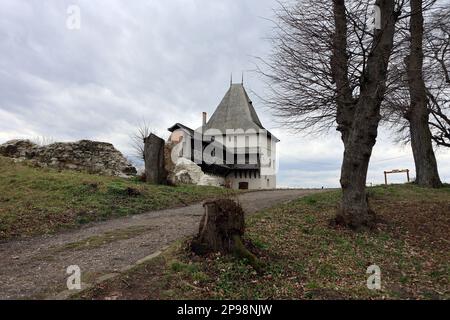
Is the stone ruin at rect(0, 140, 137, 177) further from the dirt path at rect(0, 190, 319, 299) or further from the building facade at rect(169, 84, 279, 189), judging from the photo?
the building facade at rect(169, 84, 279, 189)

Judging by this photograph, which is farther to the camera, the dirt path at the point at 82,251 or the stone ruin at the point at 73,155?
the stone ruin at the point at 73,155

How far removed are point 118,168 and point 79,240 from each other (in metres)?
11.6

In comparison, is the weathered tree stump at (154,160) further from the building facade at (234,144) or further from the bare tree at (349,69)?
the building facade at (234,144)

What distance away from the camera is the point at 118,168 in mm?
18078

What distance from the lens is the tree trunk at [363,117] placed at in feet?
24.6

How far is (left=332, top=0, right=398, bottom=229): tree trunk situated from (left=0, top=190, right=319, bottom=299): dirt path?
11.8 ft

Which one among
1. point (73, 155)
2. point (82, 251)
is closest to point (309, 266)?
point (82, 251)

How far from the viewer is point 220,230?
533 cm

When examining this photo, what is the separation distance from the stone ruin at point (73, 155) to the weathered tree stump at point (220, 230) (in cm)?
1319

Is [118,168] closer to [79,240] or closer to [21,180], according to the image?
[21,180]

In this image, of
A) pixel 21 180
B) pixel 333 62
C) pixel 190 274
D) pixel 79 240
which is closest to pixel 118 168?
pixel 21 180

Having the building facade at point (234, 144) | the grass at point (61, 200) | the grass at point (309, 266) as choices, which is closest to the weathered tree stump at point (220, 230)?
the grass at point (309, 266)

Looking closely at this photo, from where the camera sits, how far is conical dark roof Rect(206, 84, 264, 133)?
132 ft

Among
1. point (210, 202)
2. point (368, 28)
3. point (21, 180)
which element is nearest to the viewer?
point (210, 202)
